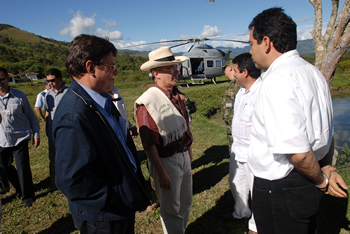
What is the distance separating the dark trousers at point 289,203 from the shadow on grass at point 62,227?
2931 millimetres

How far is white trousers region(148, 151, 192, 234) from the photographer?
2.35m

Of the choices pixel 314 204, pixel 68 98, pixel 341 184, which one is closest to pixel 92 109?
pixel 68 98

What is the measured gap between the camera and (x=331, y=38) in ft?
11.5

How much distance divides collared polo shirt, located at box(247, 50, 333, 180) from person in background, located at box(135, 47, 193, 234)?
3.29ft

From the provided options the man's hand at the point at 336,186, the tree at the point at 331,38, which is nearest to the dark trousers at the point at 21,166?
the man's hand at the point at 336,186

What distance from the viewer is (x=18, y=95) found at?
377 centimetres

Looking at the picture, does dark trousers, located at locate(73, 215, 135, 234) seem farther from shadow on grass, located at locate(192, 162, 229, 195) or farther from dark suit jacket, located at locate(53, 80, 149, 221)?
shadow on grass, located at locate(192, 162, 229, 195)

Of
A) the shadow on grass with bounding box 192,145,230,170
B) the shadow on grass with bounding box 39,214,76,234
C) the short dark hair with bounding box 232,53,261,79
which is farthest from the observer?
the shadow on grass with bounding box 192,145,230,170

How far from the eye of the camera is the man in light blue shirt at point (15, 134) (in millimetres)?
3600

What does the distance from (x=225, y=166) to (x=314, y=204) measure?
11.6 ft

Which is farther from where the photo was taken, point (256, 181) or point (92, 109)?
point (256, 181)

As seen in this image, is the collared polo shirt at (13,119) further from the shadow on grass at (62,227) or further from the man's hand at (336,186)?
the man's hand at (336,186)

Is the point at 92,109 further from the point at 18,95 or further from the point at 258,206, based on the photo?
the point at 18,95

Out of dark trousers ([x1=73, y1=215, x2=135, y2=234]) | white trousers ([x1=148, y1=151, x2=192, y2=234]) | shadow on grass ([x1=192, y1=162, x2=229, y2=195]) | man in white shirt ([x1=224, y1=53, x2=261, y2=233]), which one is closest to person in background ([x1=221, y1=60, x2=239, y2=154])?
man in white shirt ([x1=224, y1=53, x2=261, y2=233])
